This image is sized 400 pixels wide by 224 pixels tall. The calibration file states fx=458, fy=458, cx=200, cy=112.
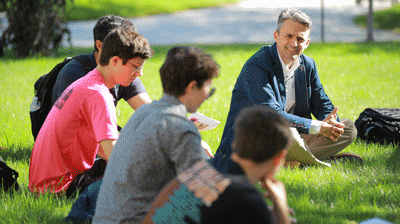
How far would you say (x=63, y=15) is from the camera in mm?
12586

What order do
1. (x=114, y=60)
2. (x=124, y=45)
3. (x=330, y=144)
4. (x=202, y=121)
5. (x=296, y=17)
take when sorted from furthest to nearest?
(x=330, y=144), (x=296, y=17), (x=202, y=121), (x=114, y=60), (x=124, y=45)

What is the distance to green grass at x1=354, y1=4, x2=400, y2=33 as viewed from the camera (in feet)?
68.5

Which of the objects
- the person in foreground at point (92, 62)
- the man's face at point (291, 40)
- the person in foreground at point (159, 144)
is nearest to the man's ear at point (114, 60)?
the person in foreground at point (92, 62)

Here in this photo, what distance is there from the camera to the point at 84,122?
317cm

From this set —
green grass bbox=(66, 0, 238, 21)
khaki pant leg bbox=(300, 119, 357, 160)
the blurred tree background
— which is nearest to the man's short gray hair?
khaki pant leg bbox=(300, 119, 357, 160)

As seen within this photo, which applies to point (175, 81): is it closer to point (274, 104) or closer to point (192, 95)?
point (192, 95)

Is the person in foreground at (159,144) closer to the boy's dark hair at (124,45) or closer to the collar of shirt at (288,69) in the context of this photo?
the boy's dark hair at (124,45)

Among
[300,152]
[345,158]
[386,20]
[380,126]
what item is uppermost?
[300,152]

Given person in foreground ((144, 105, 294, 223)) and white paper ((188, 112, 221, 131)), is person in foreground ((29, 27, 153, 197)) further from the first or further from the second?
person in foreground ((144, 105, 294, 223))

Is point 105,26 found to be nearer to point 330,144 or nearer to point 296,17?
point 296,17

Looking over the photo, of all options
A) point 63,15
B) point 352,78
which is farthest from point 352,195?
point 63,15

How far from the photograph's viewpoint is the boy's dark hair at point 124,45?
2988 millimetres

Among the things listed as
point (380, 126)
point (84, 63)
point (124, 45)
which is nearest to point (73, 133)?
point (124, 45)

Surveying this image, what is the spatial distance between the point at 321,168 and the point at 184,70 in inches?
97.1
